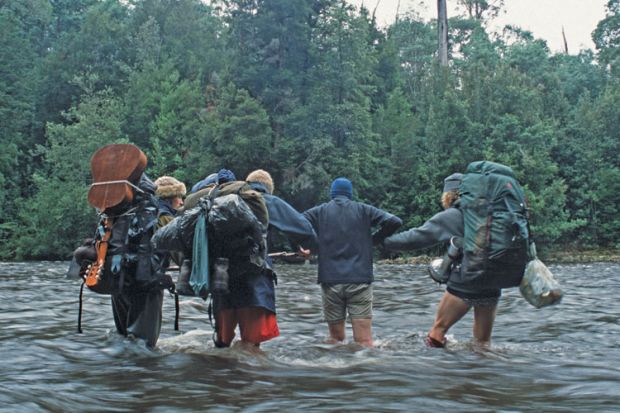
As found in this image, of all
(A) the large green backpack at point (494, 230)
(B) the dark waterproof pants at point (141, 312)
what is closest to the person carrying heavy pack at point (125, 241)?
(B) the dark waterproof pants at point (141, 312)

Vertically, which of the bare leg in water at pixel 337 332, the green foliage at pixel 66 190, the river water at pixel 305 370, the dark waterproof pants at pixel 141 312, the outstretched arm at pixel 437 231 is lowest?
the river water at pixel 305 370

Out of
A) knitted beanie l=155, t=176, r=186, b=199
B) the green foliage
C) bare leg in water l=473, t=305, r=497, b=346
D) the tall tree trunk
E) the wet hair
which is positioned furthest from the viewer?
the tall tree trunk

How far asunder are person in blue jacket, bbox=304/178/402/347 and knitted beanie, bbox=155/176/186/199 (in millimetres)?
1428

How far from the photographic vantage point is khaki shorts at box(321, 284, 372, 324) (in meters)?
8.32

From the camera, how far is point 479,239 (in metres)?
7.55

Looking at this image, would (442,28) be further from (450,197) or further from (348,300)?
(348,300)

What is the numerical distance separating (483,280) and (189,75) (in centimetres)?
5789

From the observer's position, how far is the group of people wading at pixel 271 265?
6.99 m

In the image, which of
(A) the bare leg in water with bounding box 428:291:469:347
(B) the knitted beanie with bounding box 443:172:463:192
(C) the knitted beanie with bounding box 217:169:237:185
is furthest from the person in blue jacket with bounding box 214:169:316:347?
(B) the knitted beanie with bounding box 443:172:463:192

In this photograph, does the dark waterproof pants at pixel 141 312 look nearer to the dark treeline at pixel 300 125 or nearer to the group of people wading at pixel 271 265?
the group of people wading at pixel 271 265

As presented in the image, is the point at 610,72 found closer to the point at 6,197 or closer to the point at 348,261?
the point at 6,197

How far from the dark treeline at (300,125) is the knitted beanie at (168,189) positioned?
37718 mm

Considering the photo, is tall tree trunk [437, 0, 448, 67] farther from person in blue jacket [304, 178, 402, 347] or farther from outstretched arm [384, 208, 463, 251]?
outstretched arm [384, 208, 463, 251]

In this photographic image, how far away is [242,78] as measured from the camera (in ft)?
167
